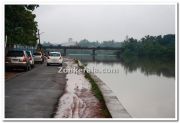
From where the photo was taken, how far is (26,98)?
43.1 ft

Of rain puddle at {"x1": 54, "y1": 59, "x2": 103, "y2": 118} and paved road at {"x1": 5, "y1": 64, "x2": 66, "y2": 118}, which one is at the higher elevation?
paved road at {"x1": 5, "y1": 64, "x2": 66, "y2": 118}

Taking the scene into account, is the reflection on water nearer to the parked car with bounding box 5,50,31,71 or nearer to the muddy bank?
the parked car with bounding box 5,50,31,71

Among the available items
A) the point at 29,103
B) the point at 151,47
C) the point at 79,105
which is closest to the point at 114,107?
the point at 79,105

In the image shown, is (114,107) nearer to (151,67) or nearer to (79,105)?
(79,105)

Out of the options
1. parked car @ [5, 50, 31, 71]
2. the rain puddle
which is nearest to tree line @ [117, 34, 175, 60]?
parked car @ [5, 50, 31, 71]

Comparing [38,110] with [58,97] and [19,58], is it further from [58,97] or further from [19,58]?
[19,58]

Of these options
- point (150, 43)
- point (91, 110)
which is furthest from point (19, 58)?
point (150, 43)

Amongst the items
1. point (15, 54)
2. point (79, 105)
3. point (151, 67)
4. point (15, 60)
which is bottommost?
point (151, 67)

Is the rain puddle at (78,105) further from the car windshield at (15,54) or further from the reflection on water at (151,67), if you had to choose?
the reflection on water at (151,67)

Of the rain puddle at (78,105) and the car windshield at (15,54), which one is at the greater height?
the car windshield at (15,54)

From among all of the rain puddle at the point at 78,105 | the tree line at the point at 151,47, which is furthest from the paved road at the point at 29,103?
the tree line at the point at 151,47

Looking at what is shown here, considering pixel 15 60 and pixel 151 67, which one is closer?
pixel 15 60

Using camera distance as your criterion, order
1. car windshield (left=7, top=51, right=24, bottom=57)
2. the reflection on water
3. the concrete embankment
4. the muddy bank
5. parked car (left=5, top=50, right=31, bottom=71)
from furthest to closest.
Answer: the reflection on water
car windshield (left=7, top=51, right=24, bottom=57)
parked car (left=5, top=50, right=31, bottom=71)
the muddy bank
the concrete embankment

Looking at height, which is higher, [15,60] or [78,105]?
[15,60]
